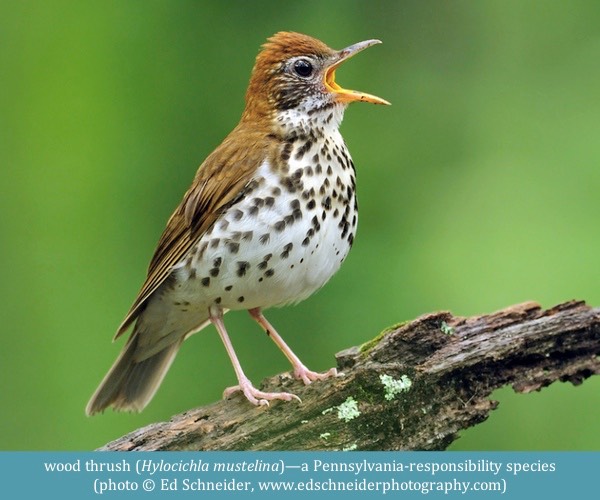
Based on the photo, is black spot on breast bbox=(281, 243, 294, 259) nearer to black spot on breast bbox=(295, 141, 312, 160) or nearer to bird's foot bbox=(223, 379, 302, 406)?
black spot on breast bbox=(295, 141, 312, 160)

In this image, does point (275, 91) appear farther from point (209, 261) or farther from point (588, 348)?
point (588, 348)

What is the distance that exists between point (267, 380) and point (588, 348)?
4.45ft

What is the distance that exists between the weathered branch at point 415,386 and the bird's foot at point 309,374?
0.07 metres

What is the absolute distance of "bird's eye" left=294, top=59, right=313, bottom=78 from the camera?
16.7ft

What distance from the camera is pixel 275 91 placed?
5.13 meters

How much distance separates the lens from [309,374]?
4961mm

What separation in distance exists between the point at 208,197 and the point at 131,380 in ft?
3.73

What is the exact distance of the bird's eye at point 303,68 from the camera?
509 centimetres

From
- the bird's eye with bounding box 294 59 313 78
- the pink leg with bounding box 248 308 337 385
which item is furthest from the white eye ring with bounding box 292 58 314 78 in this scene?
the pink leg with bounding box 248 308 337 385

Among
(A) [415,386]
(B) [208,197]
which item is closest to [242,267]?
(B) [208,197]

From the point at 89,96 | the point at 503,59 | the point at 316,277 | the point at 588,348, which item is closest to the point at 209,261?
the point at 316,277

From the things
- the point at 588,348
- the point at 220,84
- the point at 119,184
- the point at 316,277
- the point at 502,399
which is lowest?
the point at 502,399

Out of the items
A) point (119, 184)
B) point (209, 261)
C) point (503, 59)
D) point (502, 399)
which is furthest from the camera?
point (503, 59)

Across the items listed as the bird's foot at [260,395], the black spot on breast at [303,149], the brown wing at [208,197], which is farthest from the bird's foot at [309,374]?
the black spot on breast at [303,149]
